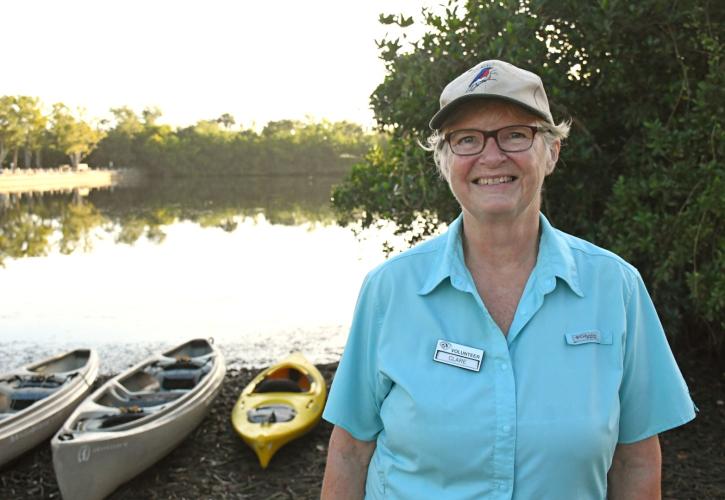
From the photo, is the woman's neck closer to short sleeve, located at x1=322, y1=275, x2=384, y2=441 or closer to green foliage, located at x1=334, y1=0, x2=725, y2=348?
short sleeve, located at x1=322, y1=275, x2=384, y2=441

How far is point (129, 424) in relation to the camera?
20.2 feet

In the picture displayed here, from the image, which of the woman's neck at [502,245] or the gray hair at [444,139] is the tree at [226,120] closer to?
the gray hair at [444,139]

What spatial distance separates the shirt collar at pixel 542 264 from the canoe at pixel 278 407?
4.90 m

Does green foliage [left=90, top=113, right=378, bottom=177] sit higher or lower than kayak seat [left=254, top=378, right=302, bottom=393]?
lower

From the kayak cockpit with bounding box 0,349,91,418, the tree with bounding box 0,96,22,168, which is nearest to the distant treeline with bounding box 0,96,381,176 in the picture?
the tree with bounding box 0,96,22,168

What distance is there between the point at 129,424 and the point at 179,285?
35.7ft

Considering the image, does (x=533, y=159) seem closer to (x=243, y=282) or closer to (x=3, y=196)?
(x=243, y=282)

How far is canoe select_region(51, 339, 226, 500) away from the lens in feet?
18.6

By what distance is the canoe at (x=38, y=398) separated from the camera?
6434 mm

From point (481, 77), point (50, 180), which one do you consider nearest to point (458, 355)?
point (481, 77)

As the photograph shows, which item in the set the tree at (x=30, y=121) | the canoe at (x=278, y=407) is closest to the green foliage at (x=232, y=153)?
the tree at (x=30, y=121)

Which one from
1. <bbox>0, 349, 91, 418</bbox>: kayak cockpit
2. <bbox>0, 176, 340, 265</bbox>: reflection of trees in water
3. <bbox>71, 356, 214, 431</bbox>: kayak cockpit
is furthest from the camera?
<bbox>0, 176, 340, 265</bbox>: reflection of trees in water

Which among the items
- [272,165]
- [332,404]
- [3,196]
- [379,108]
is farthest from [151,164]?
[332,404]

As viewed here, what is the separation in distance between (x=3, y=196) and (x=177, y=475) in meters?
47.4
